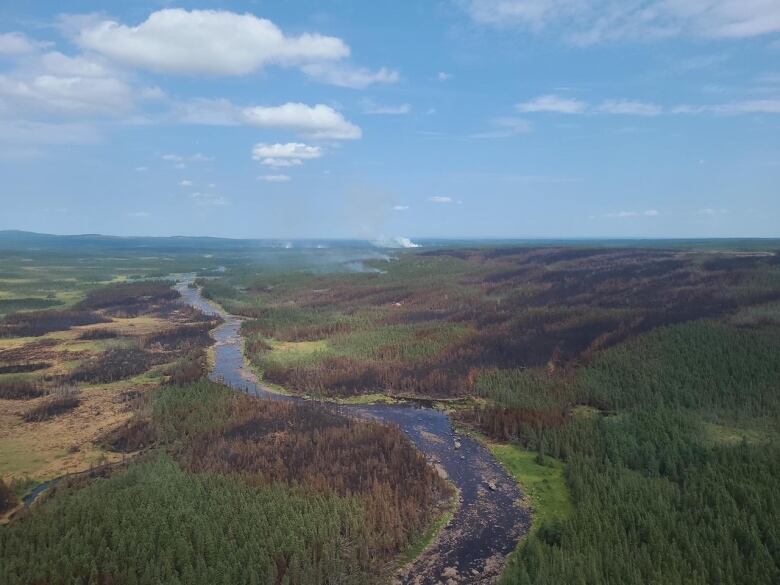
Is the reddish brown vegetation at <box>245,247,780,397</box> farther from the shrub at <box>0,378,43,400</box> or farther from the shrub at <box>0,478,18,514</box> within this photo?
the shrub at <box>0,478,18,514</box>

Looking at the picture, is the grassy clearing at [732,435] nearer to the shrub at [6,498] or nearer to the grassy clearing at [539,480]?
the grassy clearing at [539,480]

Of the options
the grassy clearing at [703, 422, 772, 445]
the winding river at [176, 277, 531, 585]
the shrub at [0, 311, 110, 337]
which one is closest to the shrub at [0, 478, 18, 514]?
the winding river at [176, 277, 531, 585]

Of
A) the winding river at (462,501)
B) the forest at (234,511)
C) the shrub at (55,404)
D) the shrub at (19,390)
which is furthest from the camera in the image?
the shrub at (19,390)

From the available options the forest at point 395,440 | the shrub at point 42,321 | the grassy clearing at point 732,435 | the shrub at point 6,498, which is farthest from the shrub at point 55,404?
the grassy clearing at point 732,435

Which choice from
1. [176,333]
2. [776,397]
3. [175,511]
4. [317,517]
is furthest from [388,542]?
[176,333]

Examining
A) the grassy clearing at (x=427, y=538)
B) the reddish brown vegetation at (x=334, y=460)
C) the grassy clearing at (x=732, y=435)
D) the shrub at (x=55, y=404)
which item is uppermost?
the grassy clearing at (x=732, y=435)

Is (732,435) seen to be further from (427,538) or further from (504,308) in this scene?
(504,308)

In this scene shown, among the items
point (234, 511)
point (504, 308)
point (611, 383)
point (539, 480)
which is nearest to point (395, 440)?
point (539, 480)

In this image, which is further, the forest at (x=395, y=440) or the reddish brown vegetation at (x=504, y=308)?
the reddish brown vegetation at (x=504, y=308)

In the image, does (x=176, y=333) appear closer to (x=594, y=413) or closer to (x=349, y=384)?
(x=349, y=384)

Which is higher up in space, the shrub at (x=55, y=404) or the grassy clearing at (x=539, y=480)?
the shrub at (x=55, y=404)
